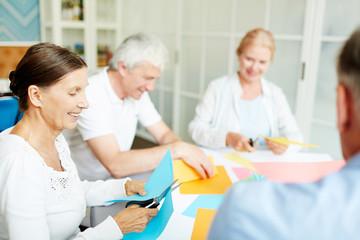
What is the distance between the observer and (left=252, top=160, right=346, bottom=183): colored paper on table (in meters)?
1.44

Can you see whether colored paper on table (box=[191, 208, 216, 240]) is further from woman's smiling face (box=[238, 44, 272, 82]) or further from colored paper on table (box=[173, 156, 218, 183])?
woman's smiling face (box=[238, 44, 272, 82])

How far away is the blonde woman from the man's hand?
0.51 m

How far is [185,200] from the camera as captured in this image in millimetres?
1239

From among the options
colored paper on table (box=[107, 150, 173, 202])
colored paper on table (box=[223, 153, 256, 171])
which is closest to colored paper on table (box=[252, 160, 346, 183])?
colored paper on table (box=[223, 153, 256, 171])

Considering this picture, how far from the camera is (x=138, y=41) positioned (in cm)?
171

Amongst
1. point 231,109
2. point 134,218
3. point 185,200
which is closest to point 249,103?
point 231,109

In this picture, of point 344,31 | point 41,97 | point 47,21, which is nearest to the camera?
point 41,97

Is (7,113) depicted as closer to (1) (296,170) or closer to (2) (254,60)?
(2) (254,60)

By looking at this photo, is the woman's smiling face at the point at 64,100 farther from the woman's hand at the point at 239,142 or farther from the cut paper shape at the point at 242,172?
the woman's hand at the point at 239,142

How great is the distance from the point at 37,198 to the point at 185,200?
20.3 inches

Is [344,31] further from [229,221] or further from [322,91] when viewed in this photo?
[229,221]

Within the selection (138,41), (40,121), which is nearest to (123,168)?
(40,121)

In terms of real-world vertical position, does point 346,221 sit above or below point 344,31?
below

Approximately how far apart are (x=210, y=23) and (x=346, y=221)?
118 inches
